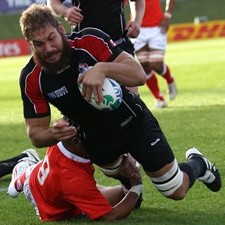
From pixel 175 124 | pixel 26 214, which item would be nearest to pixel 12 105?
pixel 175 124

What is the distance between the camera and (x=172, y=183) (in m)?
5.95

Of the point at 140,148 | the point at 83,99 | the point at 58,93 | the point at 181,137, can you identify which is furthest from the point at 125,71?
the point at 181,137

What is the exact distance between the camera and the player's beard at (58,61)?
5359mm

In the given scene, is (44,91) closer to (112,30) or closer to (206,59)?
(112,30)

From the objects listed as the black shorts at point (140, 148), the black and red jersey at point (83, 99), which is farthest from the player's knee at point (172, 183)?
the black and red jersey at point (83, 99)

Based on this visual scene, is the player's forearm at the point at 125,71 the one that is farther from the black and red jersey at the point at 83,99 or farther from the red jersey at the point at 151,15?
the red jersey at the point at 151,15

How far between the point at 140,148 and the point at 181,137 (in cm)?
401

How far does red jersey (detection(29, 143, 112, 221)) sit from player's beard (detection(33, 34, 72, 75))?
31.9 inches

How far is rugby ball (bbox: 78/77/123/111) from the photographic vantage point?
5238mm

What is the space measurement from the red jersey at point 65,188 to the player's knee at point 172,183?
0.41 m

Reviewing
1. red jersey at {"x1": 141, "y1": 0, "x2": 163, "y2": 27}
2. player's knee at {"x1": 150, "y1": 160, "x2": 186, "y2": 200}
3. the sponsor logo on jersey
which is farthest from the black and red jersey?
red jersey at {"x1": 141, "y1": 0, "x2": 163, "y2": 27}

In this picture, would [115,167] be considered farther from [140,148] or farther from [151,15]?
[151,15]

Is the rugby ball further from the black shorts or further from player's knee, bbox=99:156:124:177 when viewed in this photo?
player's knee, bbox=99:156:124:177

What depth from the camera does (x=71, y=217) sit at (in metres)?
6.18
